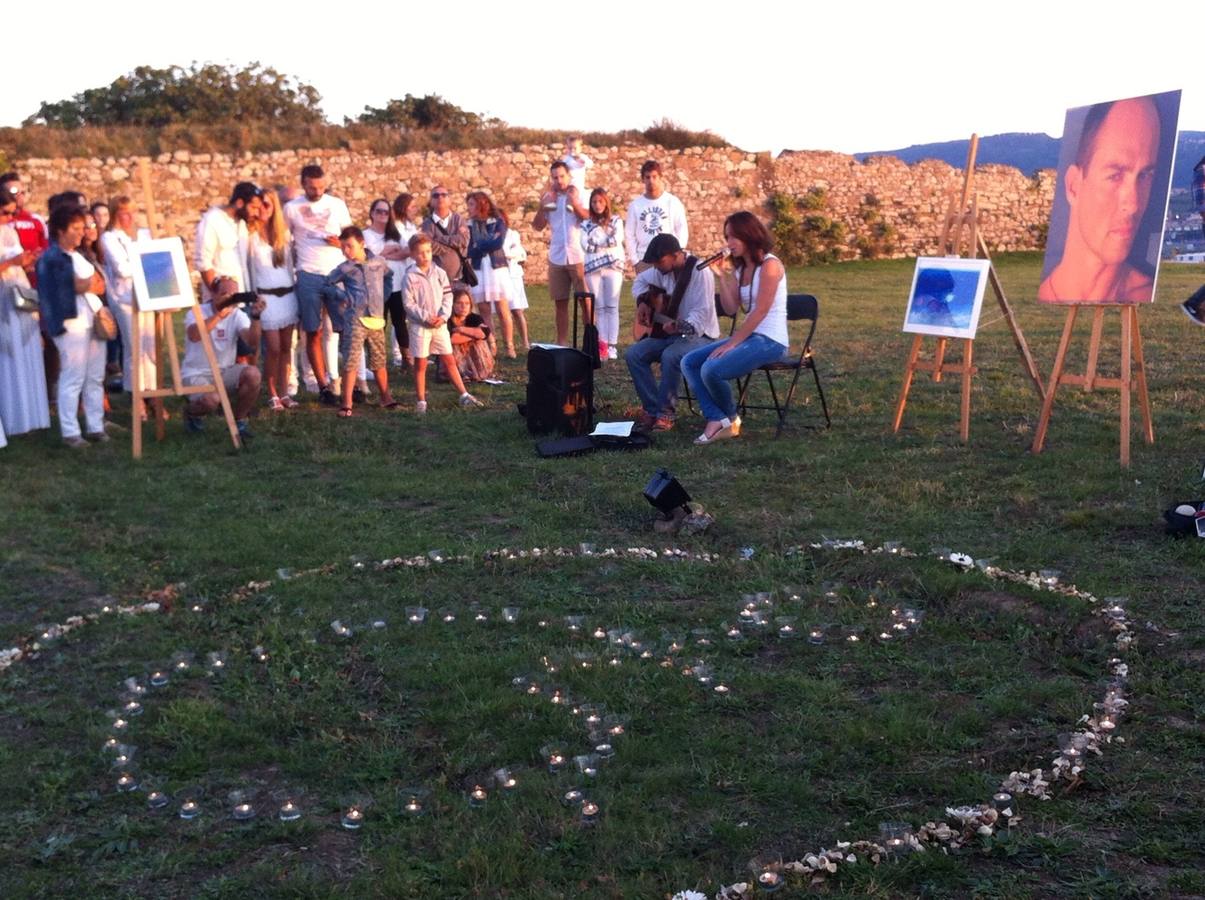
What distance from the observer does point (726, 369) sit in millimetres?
8273

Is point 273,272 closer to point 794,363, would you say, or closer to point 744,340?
point 744,340

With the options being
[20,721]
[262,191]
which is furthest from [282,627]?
[262,191]

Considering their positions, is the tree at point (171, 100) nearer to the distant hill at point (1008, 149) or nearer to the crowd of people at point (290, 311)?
the crowd of people at point (290, 311)

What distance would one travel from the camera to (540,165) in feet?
86.3

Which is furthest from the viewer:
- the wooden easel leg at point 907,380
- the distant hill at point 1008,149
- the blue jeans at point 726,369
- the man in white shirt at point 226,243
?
the distant hill at point 1008,149

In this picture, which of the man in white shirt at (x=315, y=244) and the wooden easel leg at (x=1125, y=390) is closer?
the wooden easel leg at (x=1125, y=390)

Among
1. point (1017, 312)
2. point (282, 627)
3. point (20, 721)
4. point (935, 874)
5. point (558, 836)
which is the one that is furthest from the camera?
point (1017, 312)

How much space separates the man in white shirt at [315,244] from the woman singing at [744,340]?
10.7ft

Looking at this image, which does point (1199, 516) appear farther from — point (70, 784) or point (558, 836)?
point (70, 784)

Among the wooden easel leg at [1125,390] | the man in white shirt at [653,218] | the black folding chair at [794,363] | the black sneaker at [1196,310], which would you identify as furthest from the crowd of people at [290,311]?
the black sneaker at [1196,310]

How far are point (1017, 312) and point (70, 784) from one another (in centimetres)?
1457

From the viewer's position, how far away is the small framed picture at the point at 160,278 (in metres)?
8.47

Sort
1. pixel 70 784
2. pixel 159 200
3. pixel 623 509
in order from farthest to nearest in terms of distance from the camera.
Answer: pixel 159 200, pixel 623 509, pixel 70 784

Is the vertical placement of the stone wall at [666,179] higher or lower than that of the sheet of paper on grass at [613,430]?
higher
